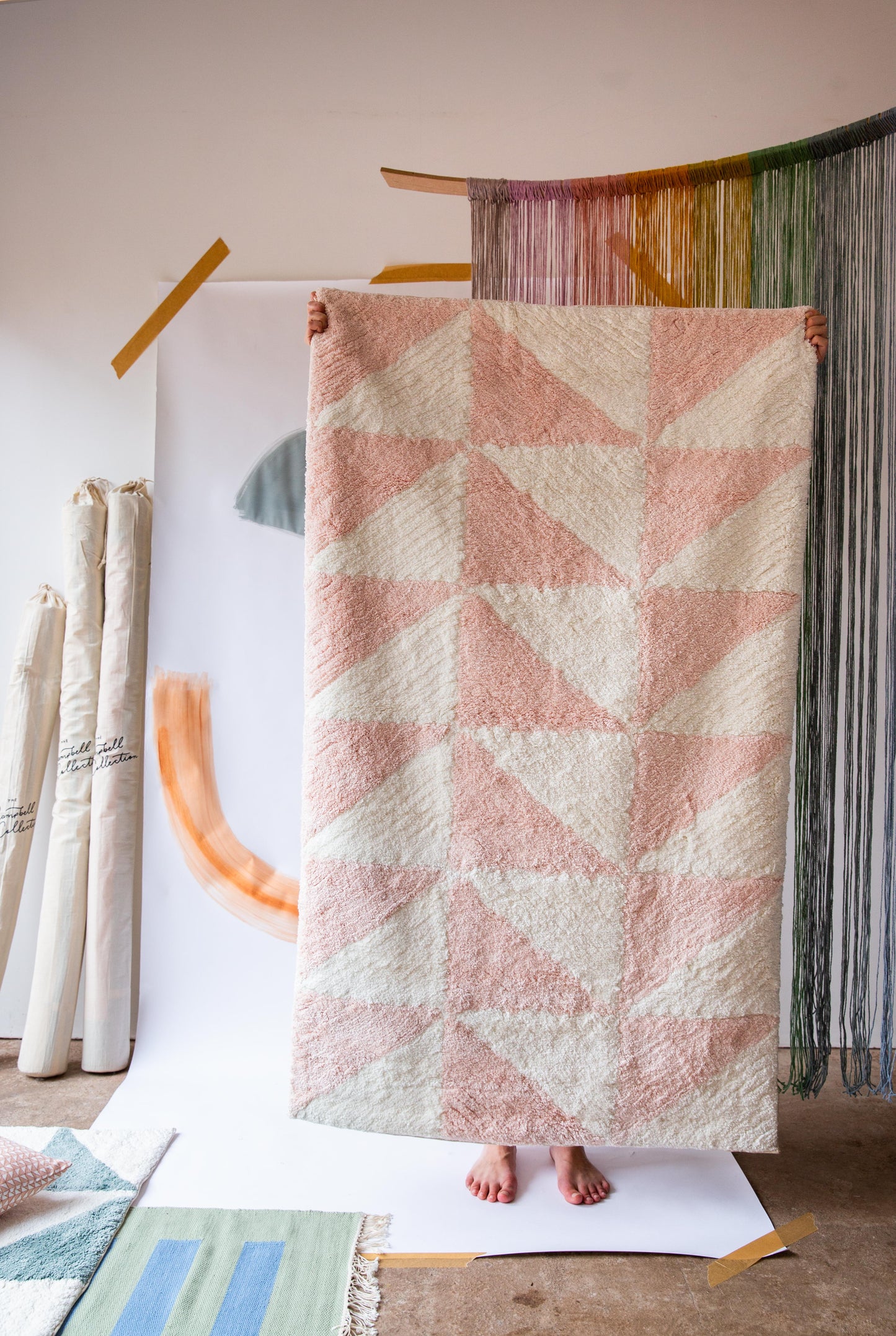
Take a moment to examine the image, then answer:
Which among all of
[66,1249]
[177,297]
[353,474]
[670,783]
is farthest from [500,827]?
[177,297]

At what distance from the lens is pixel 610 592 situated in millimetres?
1506

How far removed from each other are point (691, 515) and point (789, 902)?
1.15 meters

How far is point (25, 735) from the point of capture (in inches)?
85.0

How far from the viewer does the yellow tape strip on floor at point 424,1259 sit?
57.4 inches

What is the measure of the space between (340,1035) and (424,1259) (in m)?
0.36

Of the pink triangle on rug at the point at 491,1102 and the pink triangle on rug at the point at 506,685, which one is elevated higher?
the pink triangle on rug at the point at 506,685

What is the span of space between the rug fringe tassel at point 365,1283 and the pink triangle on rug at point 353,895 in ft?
1.47

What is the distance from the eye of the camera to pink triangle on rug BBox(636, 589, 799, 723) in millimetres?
1485

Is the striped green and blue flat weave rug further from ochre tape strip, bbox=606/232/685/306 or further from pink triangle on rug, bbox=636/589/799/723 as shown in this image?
ochre tape strip, bbox=606/232/685/306

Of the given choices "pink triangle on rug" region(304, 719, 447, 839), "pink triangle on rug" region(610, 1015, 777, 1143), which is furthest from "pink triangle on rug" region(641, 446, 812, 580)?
"pink triangle on rug" region(610, 1015, 777, 1143)

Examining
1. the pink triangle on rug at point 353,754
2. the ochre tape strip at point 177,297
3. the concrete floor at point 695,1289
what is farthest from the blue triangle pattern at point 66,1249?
the ochre tape strip at point 177,297

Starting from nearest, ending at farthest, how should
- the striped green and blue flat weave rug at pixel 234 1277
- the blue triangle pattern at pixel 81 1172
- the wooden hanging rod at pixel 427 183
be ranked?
the striped green and blue flat weave rug at pixel 234 1277 → the blue triangle pattern at pixel 81 1172 → the wooden hanging rod at pixel 427 183

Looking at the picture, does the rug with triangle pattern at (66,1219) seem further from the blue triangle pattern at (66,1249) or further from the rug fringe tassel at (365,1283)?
the rug fringe tassel at (365,1283)

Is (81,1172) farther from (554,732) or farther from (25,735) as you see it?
(554,732)
